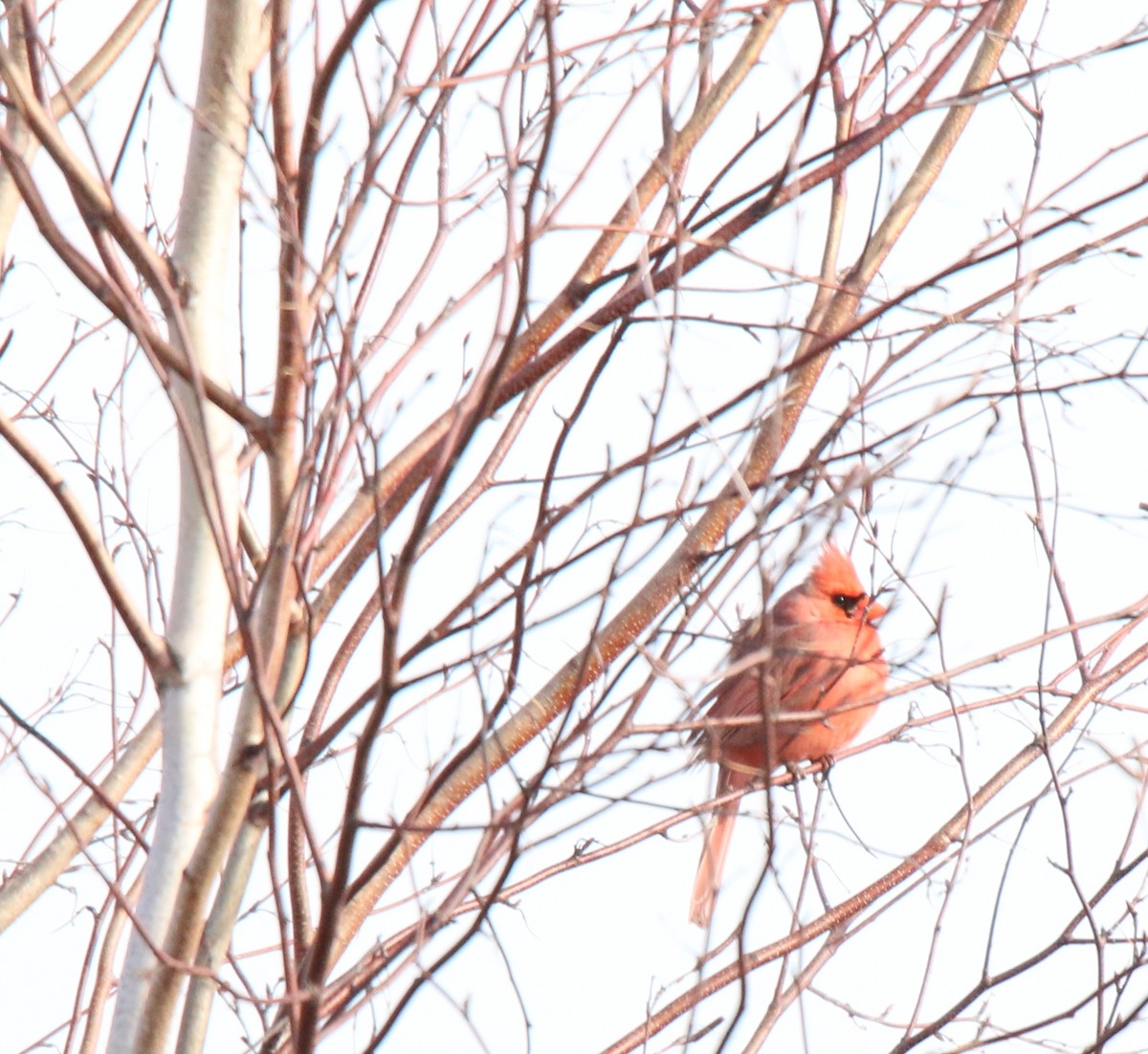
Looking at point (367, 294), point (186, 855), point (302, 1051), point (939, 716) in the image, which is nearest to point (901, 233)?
point (939, 716)

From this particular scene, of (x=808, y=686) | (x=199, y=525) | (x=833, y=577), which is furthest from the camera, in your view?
(x=833, y=577)

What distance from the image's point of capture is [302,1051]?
1806 millimetres

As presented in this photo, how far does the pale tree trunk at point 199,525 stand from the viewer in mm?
2246

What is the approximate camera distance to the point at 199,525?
241cm

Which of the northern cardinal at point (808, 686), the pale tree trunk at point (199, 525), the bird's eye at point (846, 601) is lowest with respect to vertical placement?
the pale tree trunk at point (199, 525)

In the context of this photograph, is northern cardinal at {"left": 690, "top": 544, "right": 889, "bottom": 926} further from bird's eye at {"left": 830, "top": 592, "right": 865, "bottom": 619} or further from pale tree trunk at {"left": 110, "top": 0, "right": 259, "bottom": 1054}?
pale tree trunk at {"left": 110, "top": 0, "right": 259, "bottom": 1054}

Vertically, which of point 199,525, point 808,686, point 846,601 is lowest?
point 199,525

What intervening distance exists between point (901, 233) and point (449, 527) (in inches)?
45.0

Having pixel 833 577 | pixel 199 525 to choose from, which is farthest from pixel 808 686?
pixel 199 525

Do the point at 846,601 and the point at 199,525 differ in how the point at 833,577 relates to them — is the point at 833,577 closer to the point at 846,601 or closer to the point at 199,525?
the point at 846,601

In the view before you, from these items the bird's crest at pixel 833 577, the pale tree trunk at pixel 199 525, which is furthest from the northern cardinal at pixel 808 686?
the pale tree trunk at pixel 199 525

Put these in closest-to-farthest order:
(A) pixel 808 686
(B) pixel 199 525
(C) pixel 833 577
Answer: (B) pixel 199 525
(A) pixel 808 686
(C) pixel 833 577

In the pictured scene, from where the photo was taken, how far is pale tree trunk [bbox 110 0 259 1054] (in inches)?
88.4

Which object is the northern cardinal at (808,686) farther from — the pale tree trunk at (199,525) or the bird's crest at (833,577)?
the pale tree trunk at (199,525)
